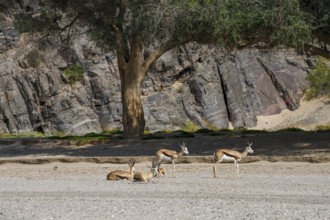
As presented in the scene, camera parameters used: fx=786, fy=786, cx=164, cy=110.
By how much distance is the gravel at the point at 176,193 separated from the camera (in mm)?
15641

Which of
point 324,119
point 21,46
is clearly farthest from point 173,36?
point 21,46

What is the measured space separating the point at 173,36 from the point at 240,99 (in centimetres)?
2820

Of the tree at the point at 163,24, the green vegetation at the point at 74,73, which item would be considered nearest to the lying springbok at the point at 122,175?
the tree at the point at 163,24

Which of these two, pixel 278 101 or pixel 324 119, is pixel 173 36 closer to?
pixel 324 119

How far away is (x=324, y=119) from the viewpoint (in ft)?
188

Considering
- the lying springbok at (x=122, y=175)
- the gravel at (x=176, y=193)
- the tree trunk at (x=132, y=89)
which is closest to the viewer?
the gravel at (x=176, y=193)

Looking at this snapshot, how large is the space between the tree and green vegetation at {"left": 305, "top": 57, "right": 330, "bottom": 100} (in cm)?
2618

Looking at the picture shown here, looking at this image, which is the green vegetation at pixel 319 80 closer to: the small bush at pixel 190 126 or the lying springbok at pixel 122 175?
the small bush at pixel 190 126

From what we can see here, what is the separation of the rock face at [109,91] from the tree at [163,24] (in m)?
18.6

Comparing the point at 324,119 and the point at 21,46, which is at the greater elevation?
the point at 21,46

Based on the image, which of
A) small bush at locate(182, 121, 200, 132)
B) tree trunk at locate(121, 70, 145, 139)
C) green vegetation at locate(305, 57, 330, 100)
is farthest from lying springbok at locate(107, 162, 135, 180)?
green vegetation at locate(305, 57, 330, 100)

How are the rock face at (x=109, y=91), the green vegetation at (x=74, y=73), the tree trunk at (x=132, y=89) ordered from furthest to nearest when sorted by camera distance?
1. the green vegetation at (x=74, y=73)
2. the rock face at (x=109, y=91)
3. the tree trunk at (x=132, y=89)

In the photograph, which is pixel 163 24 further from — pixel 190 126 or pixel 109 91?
pixel 109 91

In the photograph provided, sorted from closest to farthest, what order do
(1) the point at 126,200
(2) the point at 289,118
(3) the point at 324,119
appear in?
(1) the point at 126,200 < (3) the point at 324,119 < (2) the point at 289,118
